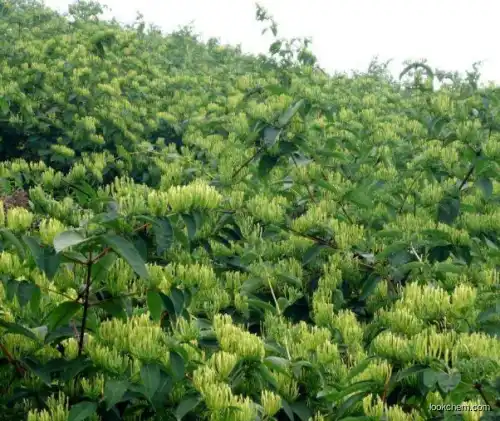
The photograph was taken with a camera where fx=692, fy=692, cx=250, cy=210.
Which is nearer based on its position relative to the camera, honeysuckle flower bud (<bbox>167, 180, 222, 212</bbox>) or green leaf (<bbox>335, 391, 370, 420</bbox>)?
green leaf (<bbox>335, 391, 370, 420</bbox>)

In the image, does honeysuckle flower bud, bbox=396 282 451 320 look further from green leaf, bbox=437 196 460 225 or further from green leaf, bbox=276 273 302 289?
green leaf, bbox=437 196 460 225

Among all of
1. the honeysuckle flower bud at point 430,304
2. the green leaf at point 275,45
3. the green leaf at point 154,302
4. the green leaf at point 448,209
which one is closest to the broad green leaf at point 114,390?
the green leaf at point 154,302

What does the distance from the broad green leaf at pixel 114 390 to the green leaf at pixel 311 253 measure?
4.24ft

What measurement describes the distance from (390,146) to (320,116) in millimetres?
711

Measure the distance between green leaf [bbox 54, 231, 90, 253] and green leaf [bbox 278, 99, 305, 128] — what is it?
1.65 meters

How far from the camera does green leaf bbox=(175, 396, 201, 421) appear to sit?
1674 millimetres

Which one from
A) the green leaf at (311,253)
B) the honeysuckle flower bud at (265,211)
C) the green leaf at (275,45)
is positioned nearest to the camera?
the green leaf at (311,253)

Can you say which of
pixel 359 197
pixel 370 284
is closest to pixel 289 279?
pixel 370 284

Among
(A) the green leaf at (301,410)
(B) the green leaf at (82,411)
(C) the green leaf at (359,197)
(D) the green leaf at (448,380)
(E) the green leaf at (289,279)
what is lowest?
(A) the green leaf at (301,410)

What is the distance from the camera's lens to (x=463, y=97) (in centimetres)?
529

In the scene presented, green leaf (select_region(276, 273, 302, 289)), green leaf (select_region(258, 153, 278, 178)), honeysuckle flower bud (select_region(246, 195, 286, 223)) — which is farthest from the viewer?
green leaf (select_region(258, 153, 278, 178))

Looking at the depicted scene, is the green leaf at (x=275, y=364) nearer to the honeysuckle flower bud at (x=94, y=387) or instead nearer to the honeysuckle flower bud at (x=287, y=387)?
the honeysuckle flower bud at (x=287, y=387)

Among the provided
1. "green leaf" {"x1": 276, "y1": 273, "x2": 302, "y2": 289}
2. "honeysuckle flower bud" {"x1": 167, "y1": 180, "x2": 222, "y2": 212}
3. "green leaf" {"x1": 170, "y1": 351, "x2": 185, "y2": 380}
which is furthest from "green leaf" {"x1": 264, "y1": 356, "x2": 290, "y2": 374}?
"green leaf" {"x1": 276, "y1": 273, "x2": 302, "y2": 289}

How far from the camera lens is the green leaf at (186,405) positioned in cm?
167
